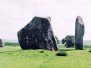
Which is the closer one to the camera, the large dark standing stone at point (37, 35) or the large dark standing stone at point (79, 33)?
the large dark standing stone at point (37, 35)

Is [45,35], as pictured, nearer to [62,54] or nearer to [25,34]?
[25,34]

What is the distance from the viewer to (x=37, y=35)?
148 feet

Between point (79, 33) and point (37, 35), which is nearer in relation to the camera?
point (37, 35)

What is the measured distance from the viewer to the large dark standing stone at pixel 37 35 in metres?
44.8

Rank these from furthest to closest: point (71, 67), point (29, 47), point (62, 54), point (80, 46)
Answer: point (80, 46) < point (29, 47) < point (62, 54) < point (71, 67)

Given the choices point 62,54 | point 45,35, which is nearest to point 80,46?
point 45,35

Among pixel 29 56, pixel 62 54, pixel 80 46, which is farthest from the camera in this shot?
pixel 80 46

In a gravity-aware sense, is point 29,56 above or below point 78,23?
below

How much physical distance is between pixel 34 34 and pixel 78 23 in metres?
10.8

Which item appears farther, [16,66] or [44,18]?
[44,18]

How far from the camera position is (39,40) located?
4481 centimetres

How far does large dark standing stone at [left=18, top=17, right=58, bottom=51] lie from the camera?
44.8 metres

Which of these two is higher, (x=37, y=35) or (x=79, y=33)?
(x=79, y=33)

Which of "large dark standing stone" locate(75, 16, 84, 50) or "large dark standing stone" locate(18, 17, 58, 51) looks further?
"large dark standing stone" locate(75, 16, 84, 50)
